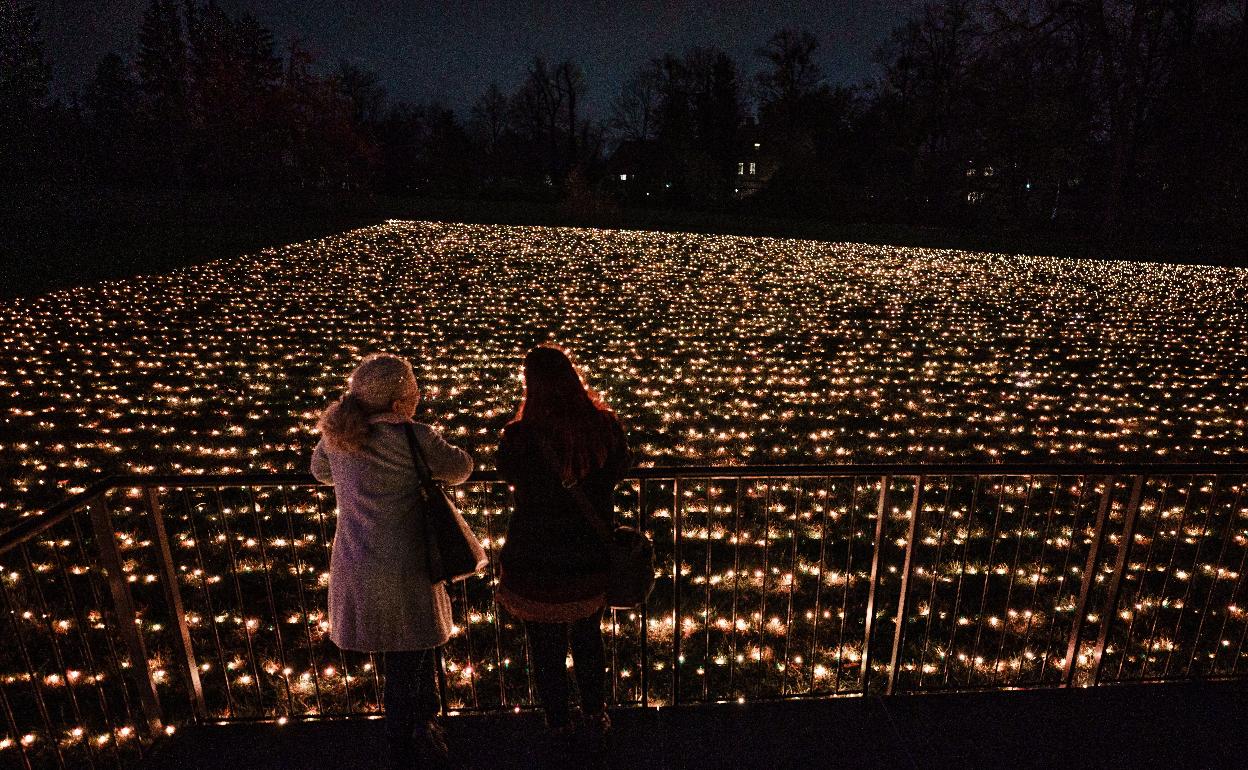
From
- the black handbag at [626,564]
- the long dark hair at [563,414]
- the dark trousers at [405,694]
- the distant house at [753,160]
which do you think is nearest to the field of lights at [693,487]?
the dark trousers at [405,694]

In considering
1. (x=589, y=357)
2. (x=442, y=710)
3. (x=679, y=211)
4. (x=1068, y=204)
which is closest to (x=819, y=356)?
(x=589, y=357)

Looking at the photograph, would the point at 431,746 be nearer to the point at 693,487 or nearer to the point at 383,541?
the point at 383,541

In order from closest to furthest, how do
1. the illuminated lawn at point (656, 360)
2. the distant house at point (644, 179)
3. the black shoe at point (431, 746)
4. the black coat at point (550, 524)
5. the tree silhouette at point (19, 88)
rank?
the black coat at point (550, 524)
the black shoe at point (431, 746)
the illuminated lawn at point (656, 360)
the tree silhouette at point (19, 88)
the distant house at point (644, 179)

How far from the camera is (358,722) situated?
10.5ft

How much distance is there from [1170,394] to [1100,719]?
8534 mm

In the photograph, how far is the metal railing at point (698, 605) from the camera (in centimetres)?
308

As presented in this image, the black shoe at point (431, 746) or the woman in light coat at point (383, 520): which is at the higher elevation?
the woman in light coat at point (383, 520)

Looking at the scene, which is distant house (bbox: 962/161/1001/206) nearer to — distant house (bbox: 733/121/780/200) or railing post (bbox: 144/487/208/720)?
distant house (bbox: 733/121/780/200)

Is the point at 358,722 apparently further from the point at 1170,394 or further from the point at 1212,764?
the point at 1170,394

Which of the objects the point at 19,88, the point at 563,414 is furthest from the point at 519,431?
the point at 19,88

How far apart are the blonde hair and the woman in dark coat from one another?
1.46 feet

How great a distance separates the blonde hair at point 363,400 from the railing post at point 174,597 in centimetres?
107

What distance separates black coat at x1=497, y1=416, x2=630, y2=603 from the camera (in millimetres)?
2475

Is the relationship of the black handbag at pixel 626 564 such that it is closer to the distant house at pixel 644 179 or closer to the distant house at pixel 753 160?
the distant house at pixel 644 179
